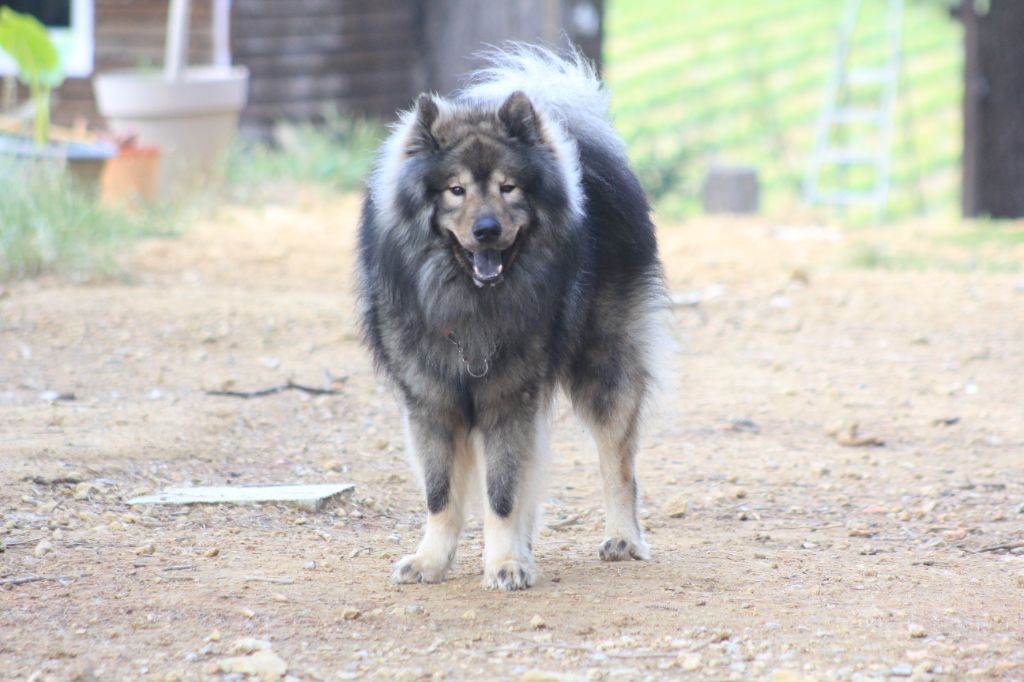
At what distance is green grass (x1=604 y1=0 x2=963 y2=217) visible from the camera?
15.0m

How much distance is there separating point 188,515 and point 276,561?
568mm

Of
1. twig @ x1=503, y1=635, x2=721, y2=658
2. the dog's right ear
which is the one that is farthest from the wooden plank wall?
twig @ x1=503, y1=635, x2=721, y2=658

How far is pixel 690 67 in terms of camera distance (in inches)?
787

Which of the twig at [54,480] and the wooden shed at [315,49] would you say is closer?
the twig at [54,480]

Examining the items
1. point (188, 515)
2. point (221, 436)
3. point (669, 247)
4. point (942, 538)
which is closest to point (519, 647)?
point (188, 515)

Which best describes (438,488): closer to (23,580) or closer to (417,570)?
(417,570)

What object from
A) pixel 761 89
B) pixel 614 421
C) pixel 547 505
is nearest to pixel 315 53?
pixel 761 89

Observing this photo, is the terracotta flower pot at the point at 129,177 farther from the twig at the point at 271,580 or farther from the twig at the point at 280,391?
the twig at the point at 271,580

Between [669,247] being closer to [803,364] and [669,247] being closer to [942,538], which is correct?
[803,364]

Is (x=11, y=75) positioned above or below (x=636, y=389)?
above

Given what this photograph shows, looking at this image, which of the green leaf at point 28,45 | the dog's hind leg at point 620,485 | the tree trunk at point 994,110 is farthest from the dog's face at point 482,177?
the tree trunk at point 994,110

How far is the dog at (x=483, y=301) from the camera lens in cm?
371

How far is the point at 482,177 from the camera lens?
3.67m

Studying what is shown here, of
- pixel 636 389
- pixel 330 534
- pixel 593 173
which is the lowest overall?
pixel 330 534
